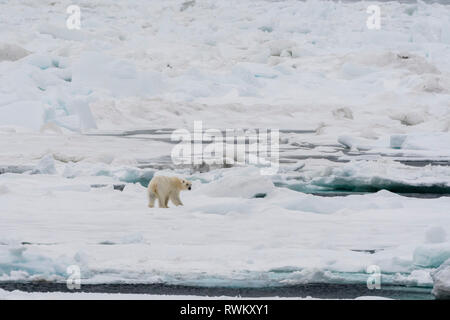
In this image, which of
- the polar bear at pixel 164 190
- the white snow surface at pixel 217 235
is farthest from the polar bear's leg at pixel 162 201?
the white snow surface at pixel 217 235

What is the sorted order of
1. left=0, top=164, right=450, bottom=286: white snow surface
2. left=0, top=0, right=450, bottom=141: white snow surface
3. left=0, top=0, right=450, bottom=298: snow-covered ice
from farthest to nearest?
left=0, top=0, right=450, bottom=141: white snow surface < left=0, top=0, right=450, bottom=298: snow-covered ice < left=0, top=164, right=450, bottom=286: white snow surface

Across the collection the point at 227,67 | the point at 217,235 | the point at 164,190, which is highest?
the point at 227,67

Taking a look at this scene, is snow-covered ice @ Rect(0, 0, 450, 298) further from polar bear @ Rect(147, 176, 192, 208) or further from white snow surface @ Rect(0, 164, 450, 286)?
polar bear @ Rect(147, 176, 192, 208)

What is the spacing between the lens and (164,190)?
564cm

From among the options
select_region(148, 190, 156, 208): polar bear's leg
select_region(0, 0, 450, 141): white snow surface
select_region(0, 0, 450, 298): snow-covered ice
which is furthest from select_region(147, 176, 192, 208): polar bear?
select_region(0, 0, 450, 141): white snow surface

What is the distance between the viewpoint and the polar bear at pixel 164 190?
18.5ft

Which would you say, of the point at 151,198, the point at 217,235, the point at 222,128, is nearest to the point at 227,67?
the point at 222,128

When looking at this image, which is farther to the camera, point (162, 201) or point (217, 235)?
point (162, 201)

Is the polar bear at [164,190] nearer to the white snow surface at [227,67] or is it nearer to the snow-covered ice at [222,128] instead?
the snow-covered ice at [222,128]

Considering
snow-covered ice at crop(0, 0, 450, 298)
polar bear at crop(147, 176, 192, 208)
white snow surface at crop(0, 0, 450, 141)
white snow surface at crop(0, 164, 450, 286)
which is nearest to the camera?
white snow surface at crop(0, 164, 450, 286)

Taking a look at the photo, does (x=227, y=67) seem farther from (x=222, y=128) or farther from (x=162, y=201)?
(x=162, y=201)

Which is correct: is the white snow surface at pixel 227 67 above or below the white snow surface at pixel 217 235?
above

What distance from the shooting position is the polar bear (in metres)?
5.63
